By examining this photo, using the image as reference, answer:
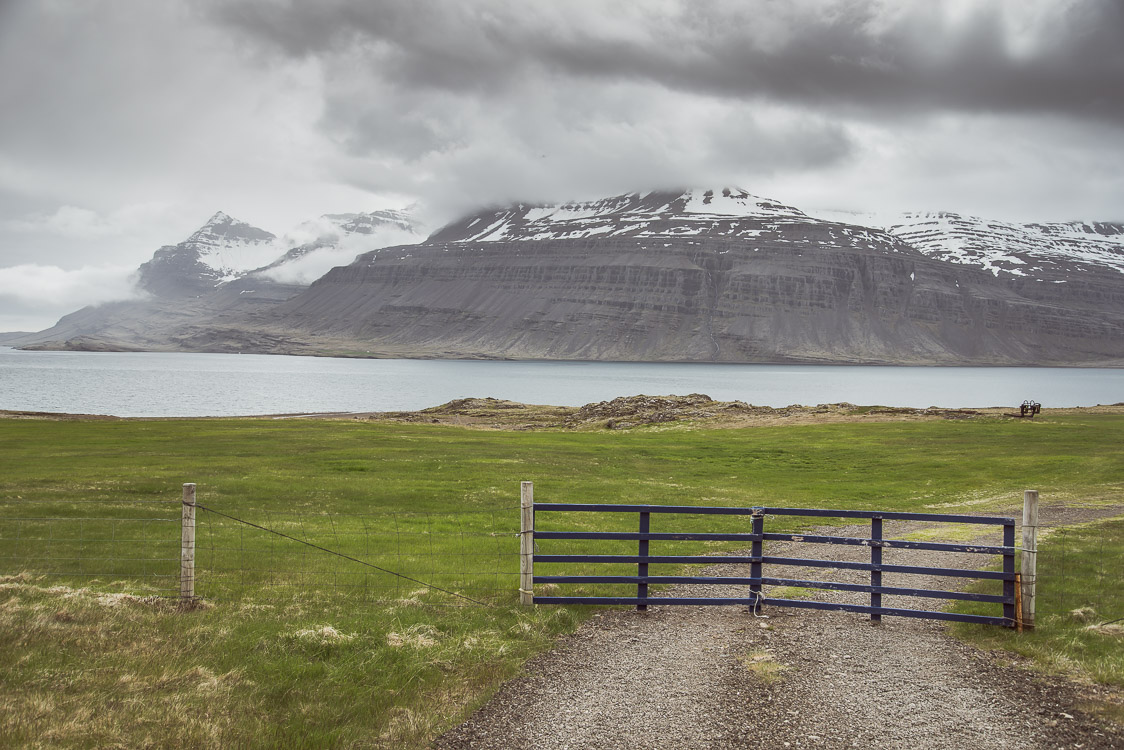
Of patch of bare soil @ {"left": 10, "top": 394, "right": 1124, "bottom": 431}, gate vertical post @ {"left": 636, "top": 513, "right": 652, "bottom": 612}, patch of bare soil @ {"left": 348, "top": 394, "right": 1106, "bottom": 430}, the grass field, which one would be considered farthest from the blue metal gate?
patch of bare soil @ {"left": 348, "top": 394, "right": 1106, "bottom": 430}

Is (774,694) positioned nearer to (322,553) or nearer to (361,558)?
(361,558)

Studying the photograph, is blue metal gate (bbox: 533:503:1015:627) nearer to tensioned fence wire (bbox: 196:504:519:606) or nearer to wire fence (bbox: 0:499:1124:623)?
wire fence (bbox: 0:499:1124:623)

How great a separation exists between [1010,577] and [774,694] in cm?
658

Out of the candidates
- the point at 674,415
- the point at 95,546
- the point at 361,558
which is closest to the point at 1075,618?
the point at 361,558

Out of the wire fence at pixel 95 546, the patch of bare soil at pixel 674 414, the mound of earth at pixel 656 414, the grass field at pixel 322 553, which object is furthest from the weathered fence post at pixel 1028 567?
the mound of earth at pixel 656 414

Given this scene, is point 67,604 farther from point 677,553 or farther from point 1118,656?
point 1118,656

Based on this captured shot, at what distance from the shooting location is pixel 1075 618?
15914 millimetres

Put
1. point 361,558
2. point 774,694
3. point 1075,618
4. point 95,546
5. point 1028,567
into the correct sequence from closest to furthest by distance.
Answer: point 774,694 → point 1028,567 → point 1075,618 → point 361,558 → point 95,546

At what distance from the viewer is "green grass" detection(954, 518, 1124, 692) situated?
13.4 metres

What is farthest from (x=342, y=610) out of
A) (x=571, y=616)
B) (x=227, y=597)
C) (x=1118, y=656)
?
(x=1118, y=656)

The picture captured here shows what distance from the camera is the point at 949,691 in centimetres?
1238

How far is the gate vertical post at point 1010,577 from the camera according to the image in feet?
51.2

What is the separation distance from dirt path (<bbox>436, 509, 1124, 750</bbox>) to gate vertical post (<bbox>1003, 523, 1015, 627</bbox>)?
125 centimetres

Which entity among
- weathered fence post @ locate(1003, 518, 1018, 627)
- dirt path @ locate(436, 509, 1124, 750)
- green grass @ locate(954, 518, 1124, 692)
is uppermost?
weathered fence post @ locate(1003, 518, 1018, 627)
